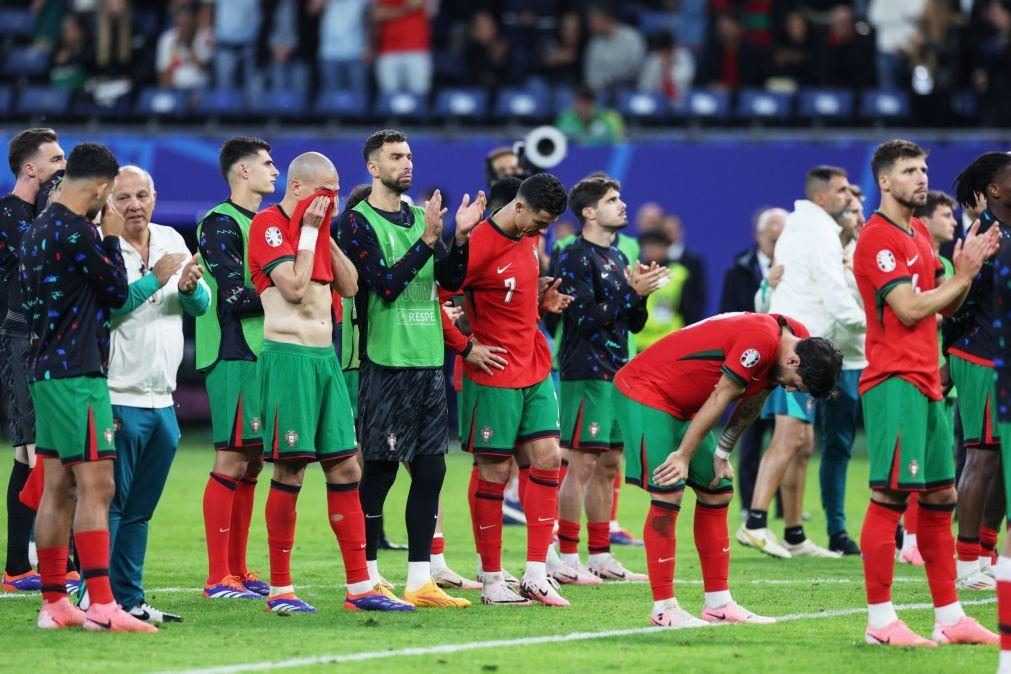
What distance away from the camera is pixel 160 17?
23578 millimetres

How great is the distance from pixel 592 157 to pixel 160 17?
7.65 metres

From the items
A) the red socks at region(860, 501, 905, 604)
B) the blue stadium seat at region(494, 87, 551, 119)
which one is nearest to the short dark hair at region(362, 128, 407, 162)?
the red socks at region(860, 501, 905, 604)

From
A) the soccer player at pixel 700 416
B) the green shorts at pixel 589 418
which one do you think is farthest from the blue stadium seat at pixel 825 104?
the soccer player at pixel 700 416

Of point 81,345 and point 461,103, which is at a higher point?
point 461,103

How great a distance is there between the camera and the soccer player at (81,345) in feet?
25.2

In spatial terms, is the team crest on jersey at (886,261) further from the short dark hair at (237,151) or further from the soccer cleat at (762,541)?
the soccer cleat at (762,541)

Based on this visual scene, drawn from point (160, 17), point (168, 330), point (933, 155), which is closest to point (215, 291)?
point (168, 330)

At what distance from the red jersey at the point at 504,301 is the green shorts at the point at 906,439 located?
221 cm

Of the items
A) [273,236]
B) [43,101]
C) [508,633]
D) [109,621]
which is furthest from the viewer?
[43,101]

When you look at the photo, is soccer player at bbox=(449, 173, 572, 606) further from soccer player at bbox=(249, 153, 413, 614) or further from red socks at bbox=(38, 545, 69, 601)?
red socks at bbox=(38, 545, 69, 601)

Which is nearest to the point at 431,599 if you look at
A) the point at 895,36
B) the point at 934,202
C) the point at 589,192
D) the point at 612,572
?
the point at 612,572

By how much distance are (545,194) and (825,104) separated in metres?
11.9

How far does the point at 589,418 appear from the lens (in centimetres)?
1047

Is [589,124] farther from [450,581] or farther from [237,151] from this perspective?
[450,581]
